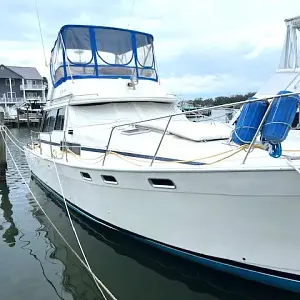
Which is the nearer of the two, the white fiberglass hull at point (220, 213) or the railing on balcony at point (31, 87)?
the white fiberglass hull at point (220, 213)

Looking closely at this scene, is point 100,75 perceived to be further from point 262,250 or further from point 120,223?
point 262,250

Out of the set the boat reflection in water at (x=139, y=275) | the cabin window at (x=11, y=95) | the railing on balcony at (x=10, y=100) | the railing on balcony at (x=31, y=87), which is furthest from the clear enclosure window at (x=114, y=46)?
the cabin window at (x=11, y=95)

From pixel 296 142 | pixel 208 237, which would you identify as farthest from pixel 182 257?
pixel 296 142

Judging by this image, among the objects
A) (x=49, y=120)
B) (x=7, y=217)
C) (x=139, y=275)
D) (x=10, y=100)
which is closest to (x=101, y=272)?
(x=139, y=275)

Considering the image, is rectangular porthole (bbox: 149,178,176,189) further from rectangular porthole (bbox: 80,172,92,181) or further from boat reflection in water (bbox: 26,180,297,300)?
rectangular porthole (bbox: 80,172,92,181)

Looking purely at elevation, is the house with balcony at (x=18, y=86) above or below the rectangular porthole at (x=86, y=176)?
above

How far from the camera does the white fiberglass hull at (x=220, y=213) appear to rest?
397cm

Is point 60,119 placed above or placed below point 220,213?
above

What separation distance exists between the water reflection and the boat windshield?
3.57m

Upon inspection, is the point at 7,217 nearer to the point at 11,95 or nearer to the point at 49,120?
the point at 49,120

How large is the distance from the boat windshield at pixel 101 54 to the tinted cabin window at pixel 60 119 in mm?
773

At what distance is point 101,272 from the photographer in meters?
5.39

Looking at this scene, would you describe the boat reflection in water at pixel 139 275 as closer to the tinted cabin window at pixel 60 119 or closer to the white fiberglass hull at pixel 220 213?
the white fiberglass hull at pixel 220 213

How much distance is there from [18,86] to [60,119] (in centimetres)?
6127
